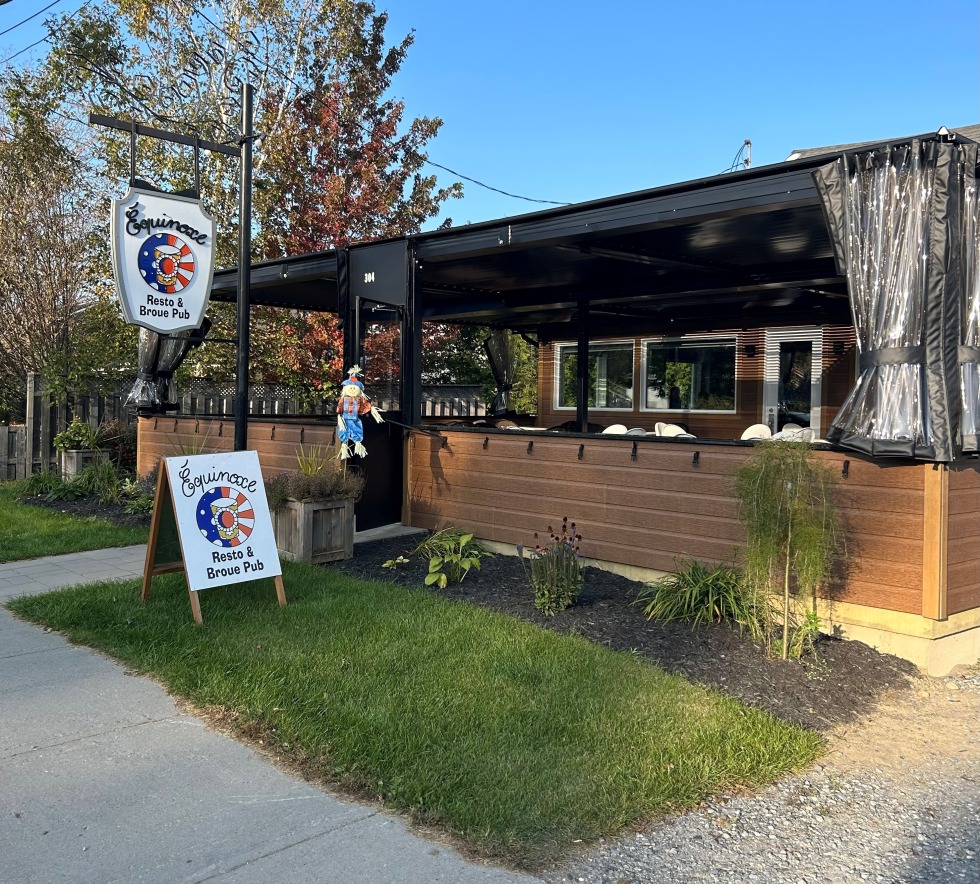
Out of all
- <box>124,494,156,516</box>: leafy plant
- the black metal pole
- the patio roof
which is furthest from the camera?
<box>124,494,156,516</box>: leafy plant

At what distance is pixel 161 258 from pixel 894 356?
17.4 feet

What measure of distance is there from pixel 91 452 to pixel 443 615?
328 inches

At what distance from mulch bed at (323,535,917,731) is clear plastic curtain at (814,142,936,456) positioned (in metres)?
1.31

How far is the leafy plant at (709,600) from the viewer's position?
221 inches

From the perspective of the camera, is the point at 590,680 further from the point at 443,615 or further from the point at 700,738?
the point at 443,615

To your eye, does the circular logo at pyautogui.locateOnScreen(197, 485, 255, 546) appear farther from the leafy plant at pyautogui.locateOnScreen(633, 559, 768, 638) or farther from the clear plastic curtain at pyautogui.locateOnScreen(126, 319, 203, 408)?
the clear plastic curtain at pyautogui.locateOnScreen(126, 319, 203, 408)

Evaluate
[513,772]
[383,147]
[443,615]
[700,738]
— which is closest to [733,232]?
[443,615]

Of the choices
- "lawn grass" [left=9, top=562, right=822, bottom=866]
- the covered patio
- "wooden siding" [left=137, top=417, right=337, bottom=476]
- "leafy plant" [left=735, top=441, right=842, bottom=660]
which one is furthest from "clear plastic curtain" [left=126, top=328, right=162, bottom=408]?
"leafy plant" [left=735, top=441, right=842, bottom=660]

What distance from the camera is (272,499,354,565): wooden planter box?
7613 mm

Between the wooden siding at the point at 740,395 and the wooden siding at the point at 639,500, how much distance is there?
6.02 meters

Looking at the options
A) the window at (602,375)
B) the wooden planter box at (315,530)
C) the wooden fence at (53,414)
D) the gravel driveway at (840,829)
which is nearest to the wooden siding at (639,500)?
the wooden planter box at (315,530)

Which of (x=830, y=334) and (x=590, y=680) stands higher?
(x=830, y=334)

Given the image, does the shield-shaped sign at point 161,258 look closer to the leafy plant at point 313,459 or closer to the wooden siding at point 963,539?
the leafy plant at point 313,459

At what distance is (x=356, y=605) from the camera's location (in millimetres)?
6164
